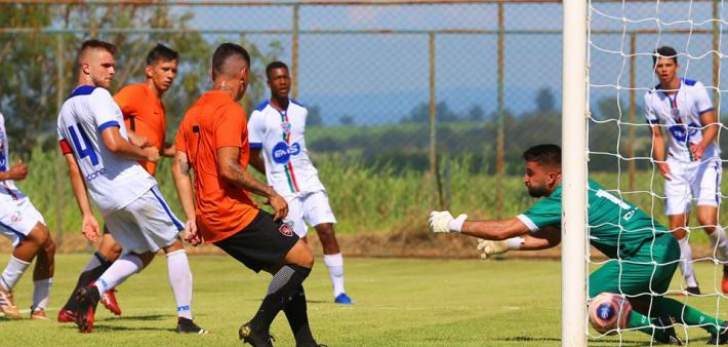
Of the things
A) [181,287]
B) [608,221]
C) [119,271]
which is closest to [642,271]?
[608,221]

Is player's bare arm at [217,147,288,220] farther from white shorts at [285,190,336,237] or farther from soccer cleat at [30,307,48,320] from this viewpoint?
white shorts at [285,190,336,237]

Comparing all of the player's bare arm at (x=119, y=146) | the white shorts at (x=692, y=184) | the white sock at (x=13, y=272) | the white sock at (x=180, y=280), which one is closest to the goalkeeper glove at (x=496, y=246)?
the white sock at (x=180, y=280)

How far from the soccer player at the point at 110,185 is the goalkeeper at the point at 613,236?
8.31 ft

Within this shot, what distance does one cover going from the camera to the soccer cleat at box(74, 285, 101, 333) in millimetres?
10414

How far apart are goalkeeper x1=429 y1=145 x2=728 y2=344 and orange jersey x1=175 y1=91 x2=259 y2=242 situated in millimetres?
1186

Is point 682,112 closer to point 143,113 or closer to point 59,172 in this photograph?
point 143,113

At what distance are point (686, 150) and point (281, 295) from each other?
6416mm

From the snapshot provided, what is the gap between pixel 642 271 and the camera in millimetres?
9250

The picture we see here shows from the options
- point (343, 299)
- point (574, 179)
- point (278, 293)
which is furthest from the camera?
point (343, 299)

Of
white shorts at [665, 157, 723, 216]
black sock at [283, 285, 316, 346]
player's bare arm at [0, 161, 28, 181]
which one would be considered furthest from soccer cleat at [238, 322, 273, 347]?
white shorts at [665, 157, 723, 216]

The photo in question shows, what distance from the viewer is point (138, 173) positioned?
35.5 ft

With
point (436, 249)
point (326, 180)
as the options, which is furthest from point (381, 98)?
point (436, 249)

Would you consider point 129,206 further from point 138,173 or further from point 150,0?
point 150,0

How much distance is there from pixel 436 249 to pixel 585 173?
1144cm
